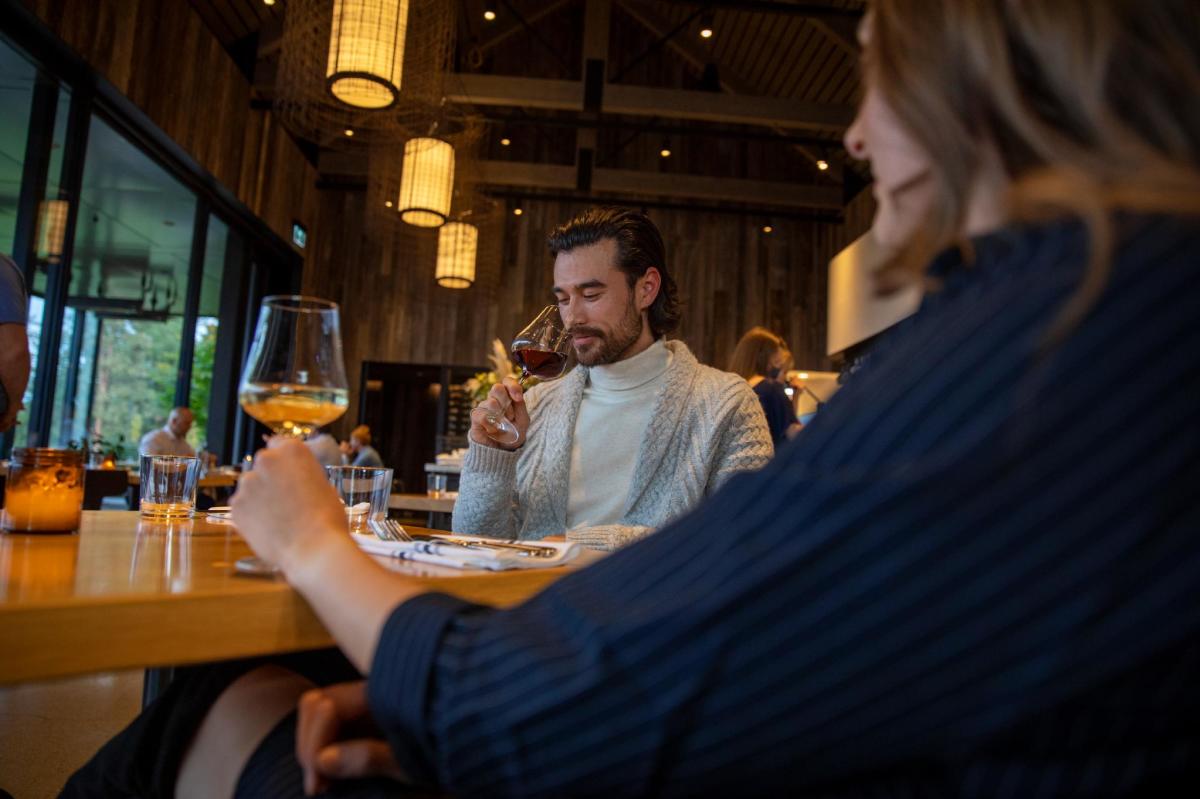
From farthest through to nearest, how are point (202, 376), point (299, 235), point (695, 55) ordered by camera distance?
point (695, 55), point (299, 235), point (202, 376)

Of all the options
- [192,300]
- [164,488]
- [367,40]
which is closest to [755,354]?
Answer: [367,40]

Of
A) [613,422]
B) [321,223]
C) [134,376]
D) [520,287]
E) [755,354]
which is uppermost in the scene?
[321,223]

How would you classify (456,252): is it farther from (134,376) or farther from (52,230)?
(52,230)

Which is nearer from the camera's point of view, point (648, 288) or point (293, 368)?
point (293, 368)

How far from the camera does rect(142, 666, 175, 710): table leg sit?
45.3 inches

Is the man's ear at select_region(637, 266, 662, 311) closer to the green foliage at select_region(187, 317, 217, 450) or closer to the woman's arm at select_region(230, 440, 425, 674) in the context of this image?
the woman's arm at select_region(230, 440, 425, 674)

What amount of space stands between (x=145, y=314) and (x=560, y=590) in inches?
281

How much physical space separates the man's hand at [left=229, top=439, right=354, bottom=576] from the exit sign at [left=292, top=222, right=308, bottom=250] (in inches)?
365

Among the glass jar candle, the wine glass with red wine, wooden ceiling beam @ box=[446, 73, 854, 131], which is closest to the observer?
the glass jar candle

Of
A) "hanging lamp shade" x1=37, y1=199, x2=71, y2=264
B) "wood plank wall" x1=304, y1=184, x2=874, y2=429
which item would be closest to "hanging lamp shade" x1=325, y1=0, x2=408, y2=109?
"hanging lamp shade" x1=37, y1=199, x2=71, y2=264

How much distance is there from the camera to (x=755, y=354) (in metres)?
5.05

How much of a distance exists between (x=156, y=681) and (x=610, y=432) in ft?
4.09

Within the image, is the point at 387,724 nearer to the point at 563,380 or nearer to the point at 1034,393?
the point at 1034,393

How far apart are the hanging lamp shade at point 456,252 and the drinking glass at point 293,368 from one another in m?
6.22
